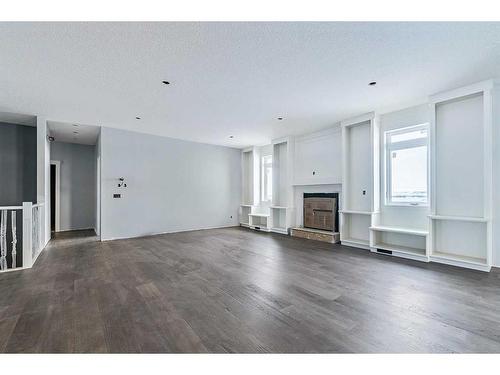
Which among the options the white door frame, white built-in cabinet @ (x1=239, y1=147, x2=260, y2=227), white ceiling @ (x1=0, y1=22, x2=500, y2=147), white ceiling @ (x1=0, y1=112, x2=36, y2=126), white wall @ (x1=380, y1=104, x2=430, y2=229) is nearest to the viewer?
white ceiling @ (x1=0, y1=22, x2=500, y2=147)

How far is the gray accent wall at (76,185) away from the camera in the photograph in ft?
23.5

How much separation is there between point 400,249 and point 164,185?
235 inches

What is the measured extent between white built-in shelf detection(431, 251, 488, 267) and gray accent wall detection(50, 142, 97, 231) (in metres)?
8.75

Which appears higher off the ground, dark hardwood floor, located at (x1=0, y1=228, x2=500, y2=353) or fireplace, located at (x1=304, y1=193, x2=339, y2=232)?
fireplace, located at (x1=304, y1=193, x2=339, y2=232)

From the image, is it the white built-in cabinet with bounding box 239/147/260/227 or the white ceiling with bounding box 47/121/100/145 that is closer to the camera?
the white ceiling with bounding box 47/121/100/145

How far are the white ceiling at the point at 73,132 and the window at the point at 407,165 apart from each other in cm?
681

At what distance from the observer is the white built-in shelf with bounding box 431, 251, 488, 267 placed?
3.42 m

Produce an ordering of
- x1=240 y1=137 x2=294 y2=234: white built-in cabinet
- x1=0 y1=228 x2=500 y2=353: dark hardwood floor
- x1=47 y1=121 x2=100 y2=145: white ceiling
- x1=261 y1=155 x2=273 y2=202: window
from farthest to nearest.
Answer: x1=261 y1=155 x2=273 y2=202: window → x1=240 y1=137 x2=294 y2=234: white built-in cabinet → x1=47 y1=121 x2=100 y2=145: white ceiling → x1=0 y1=228 x2=500 y2=353: dark hardwood floor

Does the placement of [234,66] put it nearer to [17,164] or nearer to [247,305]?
[247,305]

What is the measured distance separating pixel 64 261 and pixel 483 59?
6.74 meters

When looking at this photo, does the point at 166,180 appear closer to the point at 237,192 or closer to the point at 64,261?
the point at 237,192

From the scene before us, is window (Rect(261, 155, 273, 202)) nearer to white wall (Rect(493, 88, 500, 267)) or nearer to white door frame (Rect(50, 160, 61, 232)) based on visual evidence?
white wall (Rect(493, 88, 500, 267))

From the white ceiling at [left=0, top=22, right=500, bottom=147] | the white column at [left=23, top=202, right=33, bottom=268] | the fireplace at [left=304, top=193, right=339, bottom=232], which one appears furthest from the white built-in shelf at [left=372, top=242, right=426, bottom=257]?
the white column at [left=23, top=202, right=33, bottom=268]
